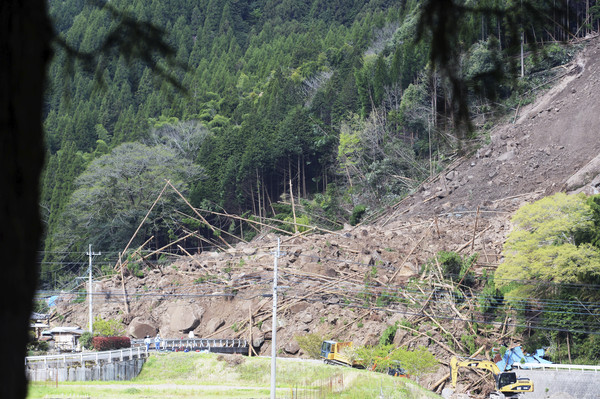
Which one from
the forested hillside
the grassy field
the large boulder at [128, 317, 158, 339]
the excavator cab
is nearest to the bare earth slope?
the large boulder at [128, 317, 158, 339]

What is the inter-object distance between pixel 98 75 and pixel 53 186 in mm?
81159

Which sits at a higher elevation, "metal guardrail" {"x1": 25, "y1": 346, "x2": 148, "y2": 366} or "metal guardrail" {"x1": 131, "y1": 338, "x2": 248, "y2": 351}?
"metal guardrail" {"x1": 25, "y1": 346, "x2": 148, "y2": 366}

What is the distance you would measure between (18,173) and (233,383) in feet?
87.8

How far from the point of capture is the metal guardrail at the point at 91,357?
2586cm

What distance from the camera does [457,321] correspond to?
34.4 meters

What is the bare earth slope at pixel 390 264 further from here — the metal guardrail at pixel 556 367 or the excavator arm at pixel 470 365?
the metal guardrail at pixel 556 367

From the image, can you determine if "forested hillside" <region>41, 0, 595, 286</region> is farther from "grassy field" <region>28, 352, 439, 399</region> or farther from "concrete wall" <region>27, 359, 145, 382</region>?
"concrete wall" <region>27, 359, 145, 382</region>

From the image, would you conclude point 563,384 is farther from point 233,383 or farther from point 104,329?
point 104,329

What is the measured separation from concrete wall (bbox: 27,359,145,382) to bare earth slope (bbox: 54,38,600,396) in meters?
8.51

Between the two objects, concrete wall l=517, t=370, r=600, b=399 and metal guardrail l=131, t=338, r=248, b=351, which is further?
metal guardrail l=131, t=338, r=248, b=351

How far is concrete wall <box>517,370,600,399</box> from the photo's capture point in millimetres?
26797

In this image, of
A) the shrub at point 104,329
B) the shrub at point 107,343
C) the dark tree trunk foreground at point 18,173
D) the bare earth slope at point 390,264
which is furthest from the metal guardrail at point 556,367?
the dark tree trunk foreground at point 18,173

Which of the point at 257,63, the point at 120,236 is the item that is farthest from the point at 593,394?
the point at 257,63

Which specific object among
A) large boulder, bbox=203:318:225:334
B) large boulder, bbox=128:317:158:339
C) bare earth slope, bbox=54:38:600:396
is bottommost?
large boulder, bbox=128:317:158:339
